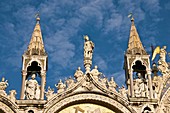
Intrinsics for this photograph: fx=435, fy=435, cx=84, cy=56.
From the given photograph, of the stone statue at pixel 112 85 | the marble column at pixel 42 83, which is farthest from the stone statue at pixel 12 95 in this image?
the stone statue at pixel 112 85

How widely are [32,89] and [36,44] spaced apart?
1936mm

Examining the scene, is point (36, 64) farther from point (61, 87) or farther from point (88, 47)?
point (88, 47)

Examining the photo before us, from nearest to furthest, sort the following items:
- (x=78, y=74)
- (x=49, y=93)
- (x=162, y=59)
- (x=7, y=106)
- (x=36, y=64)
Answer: (x=7, y=106), (x=49, y=93), (x=78, y=74), (x=36, y=64), (x=162, y=59)

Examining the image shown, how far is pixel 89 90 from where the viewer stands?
1530 centimetres

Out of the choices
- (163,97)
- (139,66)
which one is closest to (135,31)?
(139,66)

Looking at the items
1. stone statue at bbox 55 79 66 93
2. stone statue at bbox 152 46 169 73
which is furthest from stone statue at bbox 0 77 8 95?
stone statue at bbox 152 46 169 73

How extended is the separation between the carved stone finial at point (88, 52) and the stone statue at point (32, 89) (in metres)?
1.93

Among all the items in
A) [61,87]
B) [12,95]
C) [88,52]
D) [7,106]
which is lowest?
[7,106]

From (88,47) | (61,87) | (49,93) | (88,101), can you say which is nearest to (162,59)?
(88,47)

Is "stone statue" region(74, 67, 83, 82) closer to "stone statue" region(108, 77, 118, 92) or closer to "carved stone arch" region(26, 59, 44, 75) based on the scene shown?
"stone statue" region(108, 77, 118, 92)

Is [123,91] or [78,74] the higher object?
[78,74]

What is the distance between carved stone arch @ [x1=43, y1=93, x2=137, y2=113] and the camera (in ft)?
49.1

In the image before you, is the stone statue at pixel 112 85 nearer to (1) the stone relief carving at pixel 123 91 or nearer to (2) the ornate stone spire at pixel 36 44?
(1) the stone relief carving at pixel 123 91

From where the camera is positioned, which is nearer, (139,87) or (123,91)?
Result: (123,91)
